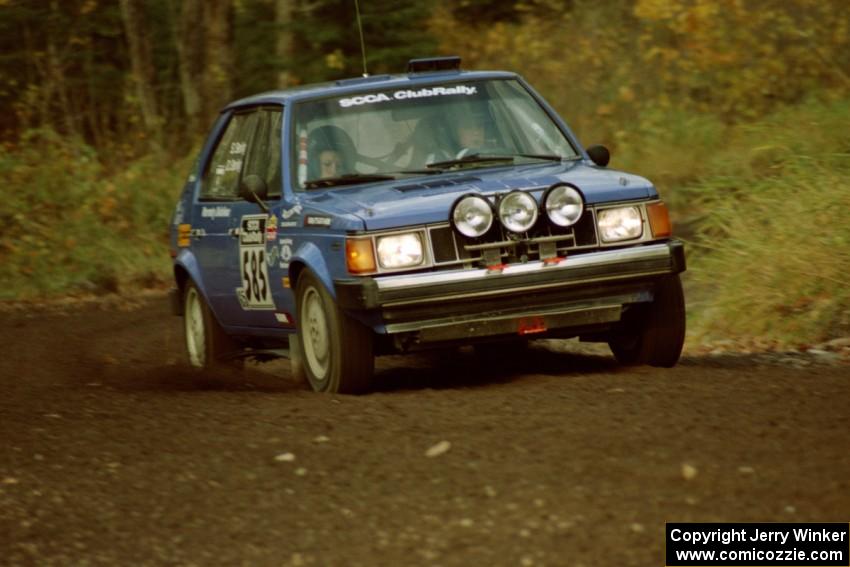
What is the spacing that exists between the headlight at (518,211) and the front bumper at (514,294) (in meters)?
0.20

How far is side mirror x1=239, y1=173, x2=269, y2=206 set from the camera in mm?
8891

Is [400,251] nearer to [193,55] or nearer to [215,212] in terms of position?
[215,212]

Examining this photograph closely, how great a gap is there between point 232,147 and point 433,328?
271 centimetres

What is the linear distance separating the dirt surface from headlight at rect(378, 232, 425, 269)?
0.66m

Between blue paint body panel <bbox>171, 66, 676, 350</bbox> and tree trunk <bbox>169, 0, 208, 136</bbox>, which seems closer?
blue paint body panel <bbox>171, 66, 676, 350</bbox>

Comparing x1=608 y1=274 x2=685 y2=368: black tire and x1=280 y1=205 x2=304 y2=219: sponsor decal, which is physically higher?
x1=280 y1=205 x2=304 y2=219: sponsor decal

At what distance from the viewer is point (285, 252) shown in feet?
28.6

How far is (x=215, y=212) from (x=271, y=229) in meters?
1.08

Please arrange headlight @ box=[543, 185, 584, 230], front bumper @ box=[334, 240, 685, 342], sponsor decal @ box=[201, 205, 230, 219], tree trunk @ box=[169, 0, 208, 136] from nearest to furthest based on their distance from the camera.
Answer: front bumper @ box=[334, 240, 685, 342] < headlight @ box=[543, 185, 584, 230] < sponsor decal @ box=[201, 205, 230, 219] < tree trunk @ box=[169, 0, 208, 136]

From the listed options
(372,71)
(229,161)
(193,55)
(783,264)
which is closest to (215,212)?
(229,161)

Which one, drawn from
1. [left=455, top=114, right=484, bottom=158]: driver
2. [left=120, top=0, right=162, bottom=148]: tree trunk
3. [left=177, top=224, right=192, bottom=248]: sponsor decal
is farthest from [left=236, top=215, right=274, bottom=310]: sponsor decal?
[left=120, top=0, right=162, bottom=148]: tree trunk

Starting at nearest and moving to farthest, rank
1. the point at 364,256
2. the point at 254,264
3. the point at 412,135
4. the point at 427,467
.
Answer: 1. the point at 427,467
2. the point at 364,256
3. the point at 412,135
4. the point at 254,264

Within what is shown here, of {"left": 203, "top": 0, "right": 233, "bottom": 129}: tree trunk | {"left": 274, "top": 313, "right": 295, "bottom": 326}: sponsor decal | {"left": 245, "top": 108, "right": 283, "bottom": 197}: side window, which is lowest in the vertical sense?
{"left": 274, "top": 313, "right": 295, "bottom": 326}: sponsor decal

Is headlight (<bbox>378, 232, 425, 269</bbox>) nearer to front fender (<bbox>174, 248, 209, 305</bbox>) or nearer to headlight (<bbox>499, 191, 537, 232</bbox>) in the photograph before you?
headlight (<bbox>499, 191, 537, 232</bbox>)
